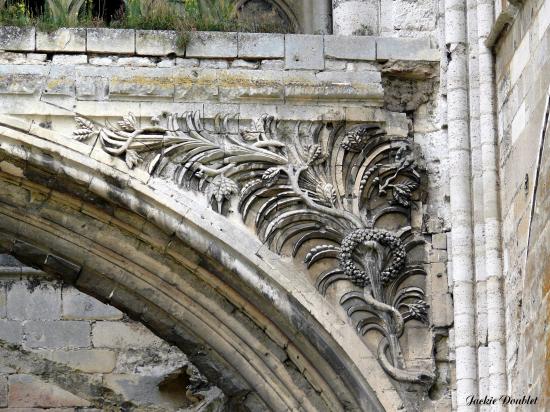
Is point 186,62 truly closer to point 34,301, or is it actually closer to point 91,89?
point 91,89

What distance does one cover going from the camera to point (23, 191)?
1026 cm

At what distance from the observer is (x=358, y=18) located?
35.2ft

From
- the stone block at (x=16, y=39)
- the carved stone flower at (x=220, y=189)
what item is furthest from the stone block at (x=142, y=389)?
the stone block at (x=16, y=39)

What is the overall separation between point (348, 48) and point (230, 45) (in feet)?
1.65

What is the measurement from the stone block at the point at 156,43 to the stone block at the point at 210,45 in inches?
2.0

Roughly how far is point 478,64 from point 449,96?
0.60ft

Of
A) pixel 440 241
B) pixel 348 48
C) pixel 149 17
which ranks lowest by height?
pixel 440 241

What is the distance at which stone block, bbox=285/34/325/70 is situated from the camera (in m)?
10.4

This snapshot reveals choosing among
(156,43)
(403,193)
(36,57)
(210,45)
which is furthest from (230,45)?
(403,193)

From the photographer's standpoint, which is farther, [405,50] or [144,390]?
[144,390]

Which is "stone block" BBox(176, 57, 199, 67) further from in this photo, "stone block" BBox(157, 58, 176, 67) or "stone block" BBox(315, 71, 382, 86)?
"stone block" BBox(315, 71, 382, 86)

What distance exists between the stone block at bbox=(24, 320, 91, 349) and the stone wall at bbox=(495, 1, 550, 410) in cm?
309

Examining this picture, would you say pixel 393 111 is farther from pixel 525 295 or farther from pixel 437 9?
pixel 525 295

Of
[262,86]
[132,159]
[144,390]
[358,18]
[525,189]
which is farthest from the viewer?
[144,390]
